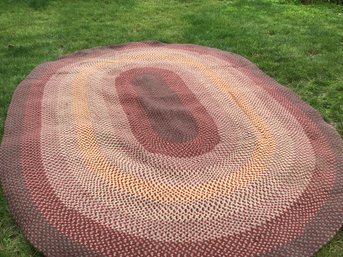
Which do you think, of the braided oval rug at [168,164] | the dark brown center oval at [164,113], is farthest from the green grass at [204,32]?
the dark brown center oval at [164,113]

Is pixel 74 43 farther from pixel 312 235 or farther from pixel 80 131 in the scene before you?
pixel 312 235

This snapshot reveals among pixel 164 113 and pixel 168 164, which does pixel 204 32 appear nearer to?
pixel 164 113

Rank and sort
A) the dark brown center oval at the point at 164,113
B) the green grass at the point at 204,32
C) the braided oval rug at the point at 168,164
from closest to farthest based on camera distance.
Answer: the braided oval rug at the point at 168,164 < the dark brown center oval at the point at 164,113 < the green grass at the point at 204,32

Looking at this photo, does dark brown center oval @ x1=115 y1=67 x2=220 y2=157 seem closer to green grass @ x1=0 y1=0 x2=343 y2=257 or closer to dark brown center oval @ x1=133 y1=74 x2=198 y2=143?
dark brown center oval @ x1=133 y1=74 x2=198 y2=143

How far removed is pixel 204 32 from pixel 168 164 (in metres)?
1.82

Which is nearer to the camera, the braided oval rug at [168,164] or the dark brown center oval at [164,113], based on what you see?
the braided oval rug at [168,164]

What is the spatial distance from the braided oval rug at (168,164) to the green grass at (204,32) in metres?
0.23

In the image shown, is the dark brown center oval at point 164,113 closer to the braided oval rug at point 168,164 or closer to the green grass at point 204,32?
the braided oval rug at point 168,164

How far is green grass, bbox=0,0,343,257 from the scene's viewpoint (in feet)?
8.93

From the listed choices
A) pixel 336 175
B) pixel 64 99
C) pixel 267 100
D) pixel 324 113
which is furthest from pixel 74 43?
pixel 336 175

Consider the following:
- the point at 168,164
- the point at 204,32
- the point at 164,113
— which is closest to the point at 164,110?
the point at 164,113

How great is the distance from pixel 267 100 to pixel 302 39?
1.14m

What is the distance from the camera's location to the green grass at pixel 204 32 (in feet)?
8.93

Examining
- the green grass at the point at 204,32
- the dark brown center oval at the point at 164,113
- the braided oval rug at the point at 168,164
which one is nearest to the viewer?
the braided oval rug at the point at 168,164
